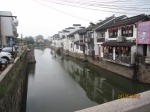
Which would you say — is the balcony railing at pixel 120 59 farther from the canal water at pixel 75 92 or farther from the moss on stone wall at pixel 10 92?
the moss on stone wall at pixel 10 92

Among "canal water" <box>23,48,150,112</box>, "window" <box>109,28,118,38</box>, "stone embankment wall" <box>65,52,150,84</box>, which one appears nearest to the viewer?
"canal water" <box>23,48,150,112</box>

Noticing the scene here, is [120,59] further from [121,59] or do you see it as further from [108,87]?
[108,87]

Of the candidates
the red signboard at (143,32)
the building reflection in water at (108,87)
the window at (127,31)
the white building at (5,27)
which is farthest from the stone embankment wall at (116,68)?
the white building at (5,27)

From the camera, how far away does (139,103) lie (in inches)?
107

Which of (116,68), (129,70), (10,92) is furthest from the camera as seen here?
(116,68)

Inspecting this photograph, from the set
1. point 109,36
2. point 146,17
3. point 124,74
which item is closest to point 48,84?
point 124,74

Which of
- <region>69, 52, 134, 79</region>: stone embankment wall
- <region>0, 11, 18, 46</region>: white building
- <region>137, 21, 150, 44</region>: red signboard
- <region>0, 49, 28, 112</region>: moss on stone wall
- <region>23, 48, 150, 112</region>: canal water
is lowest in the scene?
<region>23, 48, 150, 112</region>: canal water

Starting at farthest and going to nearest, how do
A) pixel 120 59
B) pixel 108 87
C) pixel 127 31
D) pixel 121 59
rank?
pixel 127 31
pixel 120 59
pixel 121 59
pixel 108 87

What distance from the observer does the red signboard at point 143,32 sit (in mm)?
15117

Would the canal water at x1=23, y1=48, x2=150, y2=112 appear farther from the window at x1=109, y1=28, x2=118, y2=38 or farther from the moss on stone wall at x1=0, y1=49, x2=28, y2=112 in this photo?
the window at x1=109, y1=28, x2=118, y2=38

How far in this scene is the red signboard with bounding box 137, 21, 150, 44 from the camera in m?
15.1

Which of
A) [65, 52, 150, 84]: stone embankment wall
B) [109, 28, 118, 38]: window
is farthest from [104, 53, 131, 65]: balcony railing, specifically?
[109, 28, 118, 38]: window

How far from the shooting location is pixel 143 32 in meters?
15.6

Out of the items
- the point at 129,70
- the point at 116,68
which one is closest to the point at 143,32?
the point at 129,70
